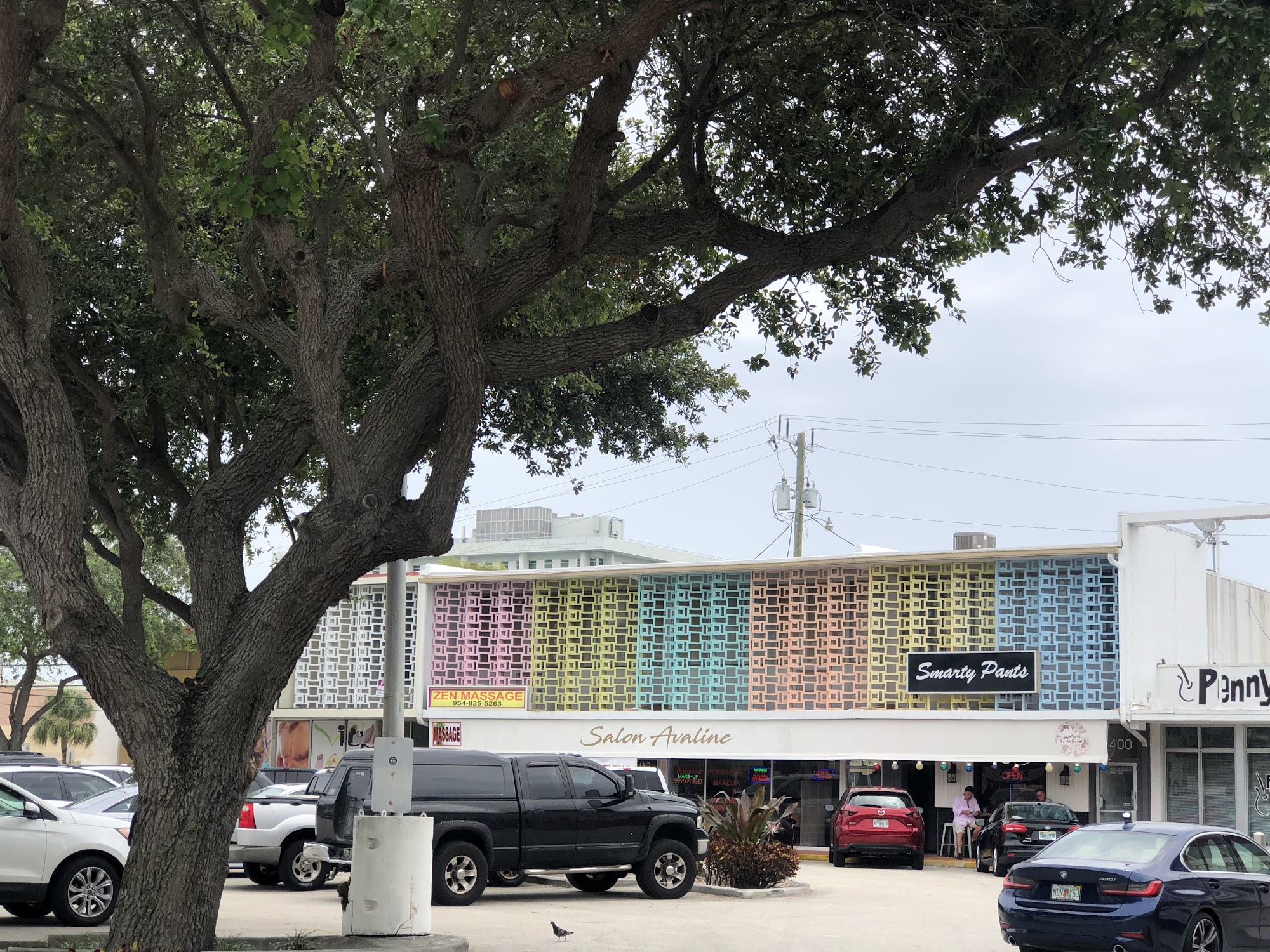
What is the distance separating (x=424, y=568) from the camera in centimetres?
3766

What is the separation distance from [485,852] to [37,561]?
9413 millimetres

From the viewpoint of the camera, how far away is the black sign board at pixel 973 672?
29.3m

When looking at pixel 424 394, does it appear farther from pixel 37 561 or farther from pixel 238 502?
pixel 37 561

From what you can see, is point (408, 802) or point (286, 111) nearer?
point (286, 111)

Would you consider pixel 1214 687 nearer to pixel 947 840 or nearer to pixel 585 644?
pixel 947 840

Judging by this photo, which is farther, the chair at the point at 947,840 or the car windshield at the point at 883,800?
the chair at the point at 947,840

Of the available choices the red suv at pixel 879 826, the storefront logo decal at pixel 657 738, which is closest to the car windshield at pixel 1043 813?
the red suv at pixel 879 826

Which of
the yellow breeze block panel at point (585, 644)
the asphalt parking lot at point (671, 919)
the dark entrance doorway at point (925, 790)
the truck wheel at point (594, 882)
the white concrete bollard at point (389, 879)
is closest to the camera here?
the white concrete bollard at point (389, 879)

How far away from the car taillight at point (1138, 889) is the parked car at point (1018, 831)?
12242 millimetres

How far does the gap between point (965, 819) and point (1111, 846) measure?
1659cm

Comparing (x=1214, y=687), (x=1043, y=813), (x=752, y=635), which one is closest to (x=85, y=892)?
(x=1043, y=813)

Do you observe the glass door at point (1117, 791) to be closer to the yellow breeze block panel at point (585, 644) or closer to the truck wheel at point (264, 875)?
the yellow breeze block panel at point (585, 644)

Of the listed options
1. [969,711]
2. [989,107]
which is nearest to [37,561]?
[989,107]

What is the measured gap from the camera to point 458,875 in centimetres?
1881
